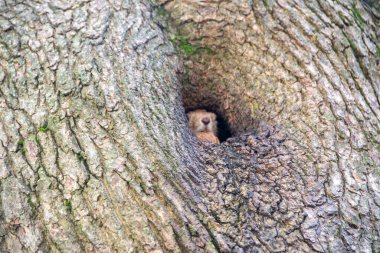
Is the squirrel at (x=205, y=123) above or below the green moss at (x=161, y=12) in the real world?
below

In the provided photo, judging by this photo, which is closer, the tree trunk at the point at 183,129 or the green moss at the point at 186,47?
the tree trunk at the point at 183,129

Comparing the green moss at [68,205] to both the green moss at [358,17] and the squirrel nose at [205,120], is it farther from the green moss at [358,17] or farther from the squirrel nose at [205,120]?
the green moss at [358,17]

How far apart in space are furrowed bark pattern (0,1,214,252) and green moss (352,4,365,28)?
1.33 metres

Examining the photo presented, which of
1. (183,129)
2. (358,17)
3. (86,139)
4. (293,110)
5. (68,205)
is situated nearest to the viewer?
(68,205)

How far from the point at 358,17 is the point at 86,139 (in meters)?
2.02

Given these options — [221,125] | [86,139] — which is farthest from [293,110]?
[86,139]

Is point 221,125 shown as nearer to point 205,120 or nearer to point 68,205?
point 205,120

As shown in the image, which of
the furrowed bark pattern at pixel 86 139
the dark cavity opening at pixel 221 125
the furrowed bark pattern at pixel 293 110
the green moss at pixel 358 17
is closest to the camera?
the furrowed bark pattern at pixel 86 139

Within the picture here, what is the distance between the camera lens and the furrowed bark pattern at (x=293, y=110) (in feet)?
8.11

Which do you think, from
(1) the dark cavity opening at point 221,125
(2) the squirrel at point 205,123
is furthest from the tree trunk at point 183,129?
(2) the squirrel at point 205,123

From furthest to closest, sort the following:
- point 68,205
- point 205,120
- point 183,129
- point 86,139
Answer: point 205,120 < point 183,129 < point 86,139 < point 68,205

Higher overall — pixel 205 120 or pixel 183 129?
pixel 205 120

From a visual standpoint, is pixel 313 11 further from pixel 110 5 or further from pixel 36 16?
pixel 36 16

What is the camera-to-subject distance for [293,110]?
116 inches
